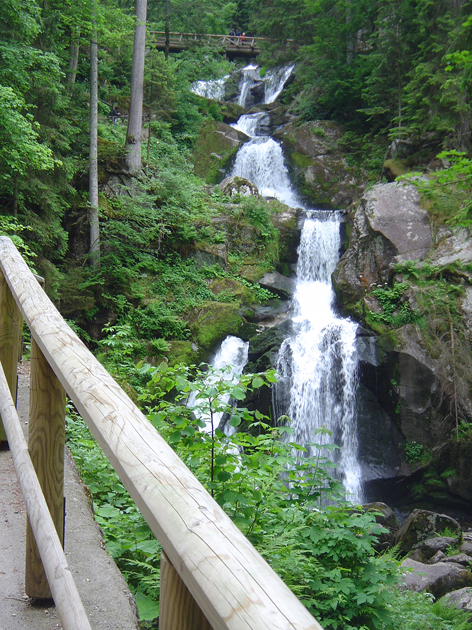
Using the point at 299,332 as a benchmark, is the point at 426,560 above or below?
below

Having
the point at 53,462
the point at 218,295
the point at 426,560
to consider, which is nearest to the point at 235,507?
the point at 53,462

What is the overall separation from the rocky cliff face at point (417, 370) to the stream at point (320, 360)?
34cm

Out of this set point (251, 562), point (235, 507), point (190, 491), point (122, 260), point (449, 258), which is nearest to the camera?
point (251, 562)

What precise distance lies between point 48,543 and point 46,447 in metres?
0.49

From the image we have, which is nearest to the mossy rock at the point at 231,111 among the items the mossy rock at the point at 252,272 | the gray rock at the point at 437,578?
the mossy rock at the point at 252,272

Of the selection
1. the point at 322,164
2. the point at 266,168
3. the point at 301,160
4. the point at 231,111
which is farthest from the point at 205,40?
the point at 322,164

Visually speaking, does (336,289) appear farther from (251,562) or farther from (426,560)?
(251,562)

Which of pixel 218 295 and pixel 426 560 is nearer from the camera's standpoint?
pixel 426 560

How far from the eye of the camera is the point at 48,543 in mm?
1276

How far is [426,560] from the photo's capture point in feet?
27.4

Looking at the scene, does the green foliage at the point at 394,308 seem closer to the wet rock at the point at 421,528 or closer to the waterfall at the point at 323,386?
the waterfall at the point at 323,386

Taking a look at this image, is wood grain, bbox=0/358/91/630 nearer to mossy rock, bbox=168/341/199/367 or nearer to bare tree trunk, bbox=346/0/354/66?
mossy rock, bbox=168/341/199/367

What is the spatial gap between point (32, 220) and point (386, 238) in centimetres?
932

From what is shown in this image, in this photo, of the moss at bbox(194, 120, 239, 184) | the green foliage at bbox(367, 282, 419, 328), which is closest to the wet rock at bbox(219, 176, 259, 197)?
the moss at bbox(194, 120, 239, 184)
